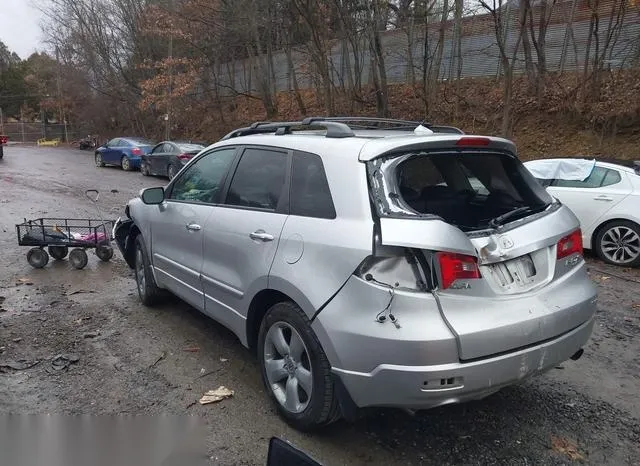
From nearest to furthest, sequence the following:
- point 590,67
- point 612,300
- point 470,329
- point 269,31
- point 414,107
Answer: point 470,329
point 612,300
point 590,67
point 414,107
point 269,31

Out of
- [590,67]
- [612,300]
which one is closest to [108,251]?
[612,300]

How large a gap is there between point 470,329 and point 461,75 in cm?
1833

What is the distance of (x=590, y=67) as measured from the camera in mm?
15078

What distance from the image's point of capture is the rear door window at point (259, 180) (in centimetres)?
353

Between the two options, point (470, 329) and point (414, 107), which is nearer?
point (470, 329)

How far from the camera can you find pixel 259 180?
3725 millimetres

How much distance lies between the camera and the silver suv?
262 centimetres

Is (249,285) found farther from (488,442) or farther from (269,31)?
(269,31)

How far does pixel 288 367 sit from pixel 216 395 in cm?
74

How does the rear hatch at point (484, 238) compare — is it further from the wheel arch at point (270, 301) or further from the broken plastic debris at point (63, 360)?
the broken plastic debris at point (63, 360)

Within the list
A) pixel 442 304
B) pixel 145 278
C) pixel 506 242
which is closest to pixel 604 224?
pixel 506 242

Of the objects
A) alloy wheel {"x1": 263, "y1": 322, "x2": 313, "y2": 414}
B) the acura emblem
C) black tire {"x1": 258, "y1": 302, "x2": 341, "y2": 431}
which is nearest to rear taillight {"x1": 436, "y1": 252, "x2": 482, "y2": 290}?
the acura emblem

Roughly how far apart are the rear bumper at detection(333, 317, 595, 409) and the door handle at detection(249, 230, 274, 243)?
966mm

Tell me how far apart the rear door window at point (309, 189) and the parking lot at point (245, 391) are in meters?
1.21
